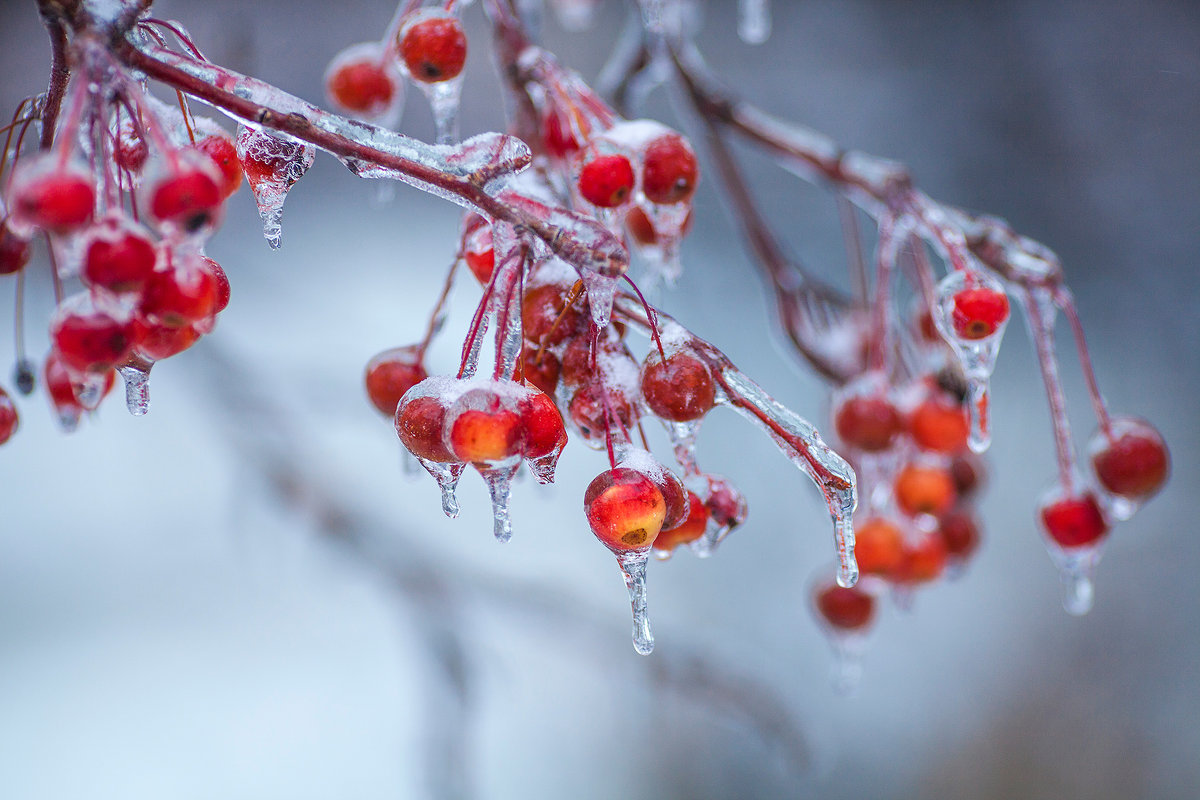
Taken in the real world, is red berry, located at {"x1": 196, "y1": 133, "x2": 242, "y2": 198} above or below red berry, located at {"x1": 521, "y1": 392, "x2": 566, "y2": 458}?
above

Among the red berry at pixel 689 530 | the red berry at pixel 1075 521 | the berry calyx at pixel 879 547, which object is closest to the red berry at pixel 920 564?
the berry calyx at pixel 879 547

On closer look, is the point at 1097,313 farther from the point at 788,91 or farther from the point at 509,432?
the point at 509,432

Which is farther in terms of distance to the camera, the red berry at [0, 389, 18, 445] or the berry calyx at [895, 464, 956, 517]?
the berry calyx at [895, 464, 956, 517]

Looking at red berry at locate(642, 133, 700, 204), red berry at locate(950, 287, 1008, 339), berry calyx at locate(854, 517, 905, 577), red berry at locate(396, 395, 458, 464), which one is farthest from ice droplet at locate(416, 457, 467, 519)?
berry calyx at locate(854, 517, 905, 577)

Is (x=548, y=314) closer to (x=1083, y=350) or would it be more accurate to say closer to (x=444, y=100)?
(x=444, y=100)

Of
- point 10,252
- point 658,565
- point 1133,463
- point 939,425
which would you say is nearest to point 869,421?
point 939,425

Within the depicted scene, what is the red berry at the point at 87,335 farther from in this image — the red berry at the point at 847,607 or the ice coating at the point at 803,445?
the red berry at the point at 847,607

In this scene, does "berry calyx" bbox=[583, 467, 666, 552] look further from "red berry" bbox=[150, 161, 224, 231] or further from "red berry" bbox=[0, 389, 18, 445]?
"red berry" bbox=[0, 389, 18, 445]
